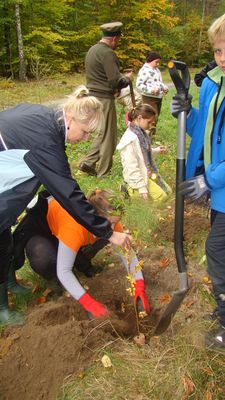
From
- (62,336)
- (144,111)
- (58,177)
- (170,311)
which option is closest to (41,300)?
(62,336)

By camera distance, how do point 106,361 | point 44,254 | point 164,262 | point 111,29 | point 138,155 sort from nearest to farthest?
point 106,361 → point 44,254 → point 164,262 → point 138,155 → point 111,29

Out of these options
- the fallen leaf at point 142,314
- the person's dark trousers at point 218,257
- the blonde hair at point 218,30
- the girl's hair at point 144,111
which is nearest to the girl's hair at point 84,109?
the blonde hair at point 218,30

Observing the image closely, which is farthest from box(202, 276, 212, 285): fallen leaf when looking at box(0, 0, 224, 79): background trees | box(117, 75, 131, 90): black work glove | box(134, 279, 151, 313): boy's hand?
box(0, 0, 224, 79): background trees

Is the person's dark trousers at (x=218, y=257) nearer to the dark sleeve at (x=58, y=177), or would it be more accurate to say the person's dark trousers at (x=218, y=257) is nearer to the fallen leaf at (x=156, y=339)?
the fallen leaf at (x=156, y=339)

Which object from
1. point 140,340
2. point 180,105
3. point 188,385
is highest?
point 180,105

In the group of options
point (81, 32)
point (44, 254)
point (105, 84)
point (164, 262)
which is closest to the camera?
point (44, 254)

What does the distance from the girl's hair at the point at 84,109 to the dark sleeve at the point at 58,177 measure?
0.25 m

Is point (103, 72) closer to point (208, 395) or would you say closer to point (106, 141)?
point (106, 141)

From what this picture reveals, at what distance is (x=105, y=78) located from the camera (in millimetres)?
5629

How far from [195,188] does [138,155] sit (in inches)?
90.9

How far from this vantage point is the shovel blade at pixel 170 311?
2611mm

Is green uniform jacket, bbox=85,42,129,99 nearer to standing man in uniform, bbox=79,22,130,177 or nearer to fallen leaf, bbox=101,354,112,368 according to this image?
standing man in uniform, bbox=79,22,130,177

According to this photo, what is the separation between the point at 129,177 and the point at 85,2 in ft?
68.4

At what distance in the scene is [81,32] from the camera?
21984 mm
